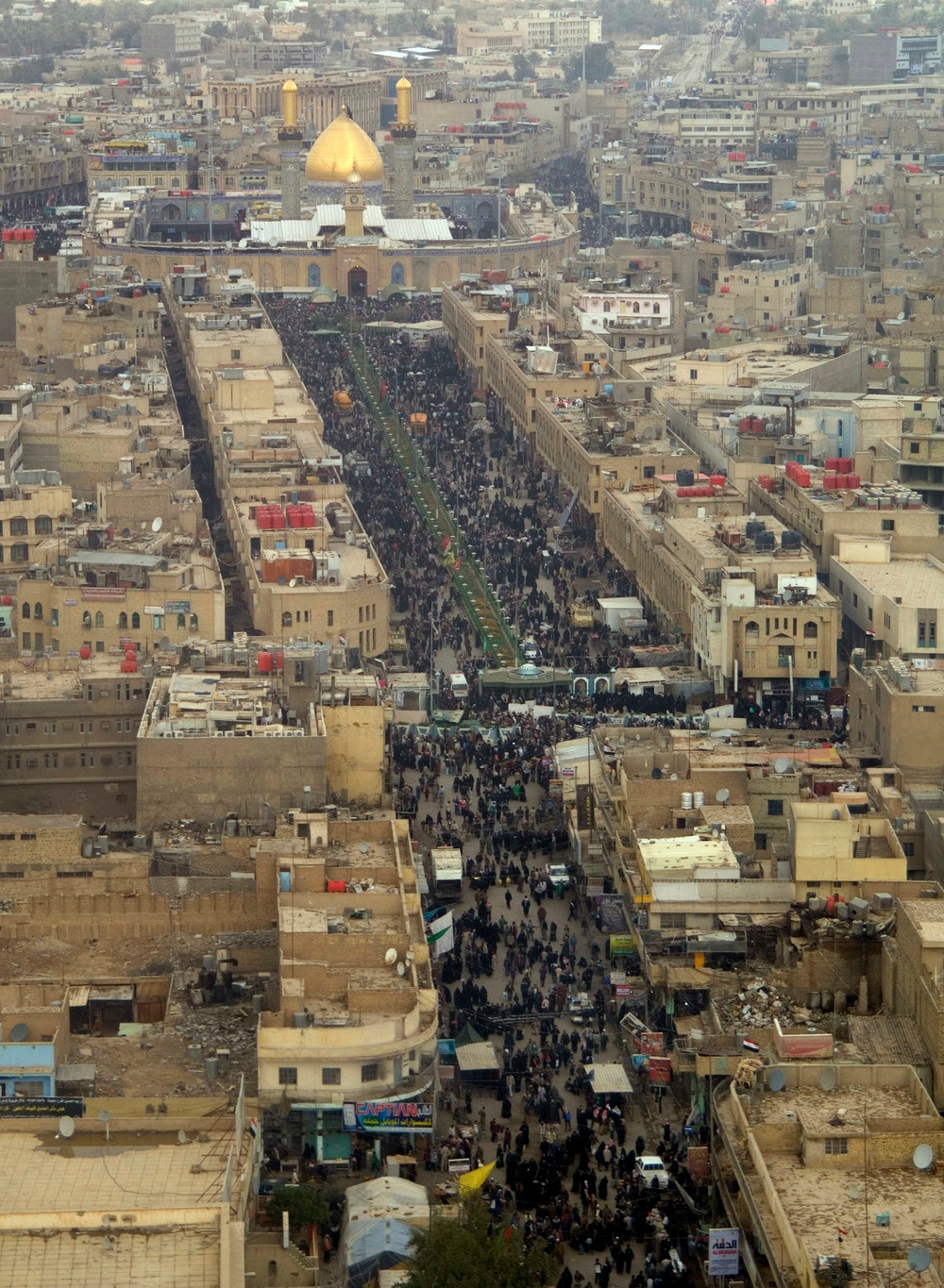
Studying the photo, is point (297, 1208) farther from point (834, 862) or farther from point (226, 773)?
point (226, 773)

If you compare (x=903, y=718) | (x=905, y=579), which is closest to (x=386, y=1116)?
(x=903, y=718)

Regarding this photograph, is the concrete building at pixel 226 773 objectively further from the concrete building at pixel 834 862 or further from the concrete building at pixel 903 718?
the concrete building at pixel 903 718

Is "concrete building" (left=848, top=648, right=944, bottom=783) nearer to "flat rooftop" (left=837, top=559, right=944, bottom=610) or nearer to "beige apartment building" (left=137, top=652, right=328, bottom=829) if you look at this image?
"flat rooftop" (left=837, top=559, right=944, bottom=610)

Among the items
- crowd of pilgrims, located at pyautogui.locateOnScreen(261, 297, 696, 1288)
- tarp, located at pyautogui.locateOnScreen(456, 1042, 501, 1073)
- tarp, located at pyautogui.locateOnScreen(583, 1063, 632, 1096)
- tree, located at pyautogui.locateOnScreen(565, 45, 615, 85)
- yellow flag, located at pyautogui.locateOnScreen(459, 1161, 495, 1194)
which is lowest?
tree, located at pyautogui.locateOnScreen(565, 45, 615, 85)

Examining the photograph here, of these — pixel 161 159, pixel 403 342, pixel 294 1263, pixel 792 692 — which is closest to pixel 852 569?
pixel 792 692

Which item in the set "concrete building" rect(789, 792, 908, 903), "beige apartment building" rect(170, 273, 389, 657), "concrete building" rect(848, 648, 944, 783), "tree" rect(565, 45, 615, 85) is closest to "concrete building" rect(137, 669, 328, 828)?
"concrete building" rect(789, 792, 908, 903)

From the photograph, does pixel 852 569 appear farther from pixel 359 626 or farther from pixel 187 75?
pixel 187 75

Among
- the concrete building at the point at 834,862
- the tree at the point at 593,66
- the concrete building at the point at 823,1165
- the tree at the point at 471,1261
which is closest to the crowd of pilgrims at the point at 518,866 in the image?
the tree at the point at 471,1261
